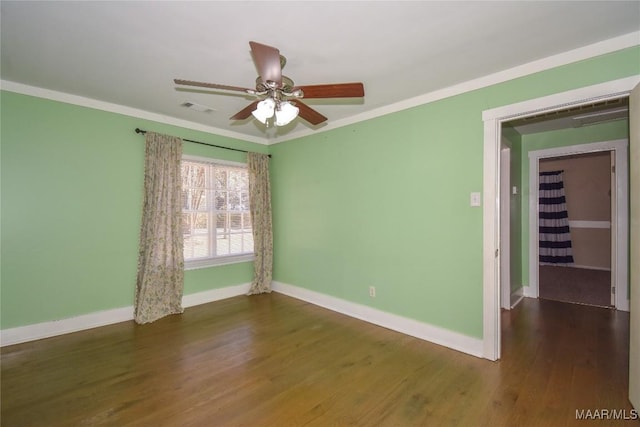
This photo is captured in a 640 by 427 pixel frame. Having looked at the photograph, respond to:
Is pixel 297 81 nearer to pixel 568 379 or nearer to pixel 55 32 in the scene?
pixel 55 32

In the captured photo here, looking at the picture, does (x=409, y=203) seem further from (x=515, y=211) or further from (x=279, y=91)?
(x=515, y=211)

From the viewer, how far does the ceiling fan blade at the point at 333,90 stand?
1.88m

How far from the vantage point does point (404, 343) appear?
2906 millimetres

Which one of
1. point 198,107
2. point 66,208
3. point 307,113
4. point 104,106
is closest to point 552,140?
point 307,113

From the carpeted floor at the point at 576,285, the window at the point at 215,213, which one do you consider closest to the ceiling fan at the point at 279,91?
the window at the point at 215,213

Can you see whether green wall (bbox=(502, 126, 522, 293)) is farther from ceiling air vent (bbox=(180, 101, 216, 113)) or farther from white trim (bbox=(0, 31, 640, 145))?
ceiling air vent (bbox=(180, 101, 216, 113))

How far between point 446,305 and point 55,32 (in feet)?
12.9

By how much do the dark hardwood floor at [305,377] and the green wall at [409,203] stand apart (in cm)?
53

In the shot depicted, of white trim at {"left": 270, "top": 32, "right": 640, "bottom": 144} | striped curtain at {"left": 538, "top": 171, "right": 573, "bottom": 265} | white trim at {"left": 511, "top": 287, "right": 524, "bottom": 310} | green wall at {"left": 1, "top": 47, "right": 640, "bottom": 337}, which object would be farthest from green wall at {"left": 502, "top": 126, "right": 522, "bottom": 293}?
striped curtain at {"left": 538, "top": 171, "right": 573, "bottom": 265}

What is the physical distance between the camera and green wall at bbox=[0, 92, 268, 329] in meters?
2.81

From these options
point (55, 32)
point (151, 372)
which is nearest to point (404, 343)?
point (151, 372)

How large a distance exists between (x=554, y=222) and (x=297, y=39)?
7.68 m

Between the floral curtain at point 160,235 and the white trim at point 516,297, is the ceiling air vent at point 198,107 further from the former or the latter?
the white trim at point 516,297

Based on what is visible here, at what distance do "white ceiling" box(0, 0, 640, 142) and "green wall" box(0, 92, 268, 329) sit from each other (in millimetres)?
441
